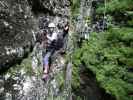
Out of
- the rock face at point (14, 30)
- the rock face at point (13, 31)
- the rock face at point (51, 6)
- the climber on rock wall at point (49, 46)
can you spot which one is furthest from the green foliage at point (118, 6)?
the rock face at point (13, 31)

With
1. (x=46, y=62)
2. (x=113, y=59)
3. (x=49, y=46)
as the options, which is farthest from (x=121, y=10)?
(x=46, y=62)

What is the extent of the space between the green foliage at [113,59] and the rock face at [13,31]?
219cm

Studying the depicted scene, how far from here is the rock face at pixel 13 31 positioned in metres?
2.69

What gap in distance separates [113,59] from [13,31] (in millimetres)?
2843

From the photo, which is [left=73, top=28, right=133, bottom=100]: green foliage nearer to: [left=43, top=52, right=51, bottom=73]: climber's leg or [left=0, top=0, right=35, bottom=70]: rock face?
[left=43, top=52, right=51, bottom=73]: climber's leg

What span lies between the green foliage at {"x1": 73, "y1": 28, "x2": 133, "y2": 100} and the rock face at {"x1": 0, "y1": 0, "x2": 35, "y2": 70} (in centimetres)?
219

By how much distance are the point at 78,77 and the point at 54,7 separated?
2096 mm

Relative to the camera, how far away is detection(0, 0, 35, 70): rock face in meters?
2.69

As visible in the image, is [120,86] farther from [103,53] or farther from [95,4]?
[95,4]

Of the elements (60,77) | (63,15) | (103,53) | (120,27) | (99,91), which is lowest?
(99,91)

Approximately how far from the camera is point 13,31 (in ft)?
9.26

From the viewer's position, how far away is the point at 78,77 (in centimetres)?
608

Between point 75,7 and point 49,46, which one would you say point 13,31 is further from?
point 75,7

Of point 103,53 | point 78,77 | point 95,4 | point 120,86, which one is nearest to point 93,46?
point 103,53
